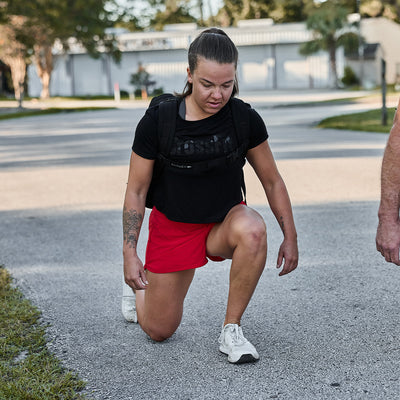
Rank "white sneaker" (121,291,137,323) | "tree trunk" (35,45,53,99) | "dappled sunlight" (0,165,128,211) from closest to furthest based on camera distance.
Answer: "white sneaker" (121,291,137,323)
"dappled sunlight" (0,165,128,211)
"tree trunk" (35,45,53,99)

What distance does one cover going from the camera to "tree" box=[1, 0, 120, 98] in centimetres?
4069

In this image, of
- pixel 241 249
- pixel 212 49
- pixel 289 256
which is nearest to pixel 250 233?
pixel 241 249

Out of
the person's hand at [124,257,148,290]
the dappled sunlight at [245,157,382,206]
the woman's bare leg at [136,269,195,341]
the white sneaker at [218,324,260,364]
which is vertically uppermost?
the person's hand at [124,257,148,290]

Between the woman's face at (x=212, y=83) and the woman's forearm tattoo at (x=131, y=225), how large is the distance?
2.06ft

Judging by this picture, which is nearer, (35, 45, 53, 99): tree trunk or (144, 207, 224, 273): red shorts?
(144, 207, 224, 273): red shorts

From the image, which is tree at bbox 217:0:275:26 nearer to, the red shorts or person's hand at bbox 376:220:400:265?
the red shorts

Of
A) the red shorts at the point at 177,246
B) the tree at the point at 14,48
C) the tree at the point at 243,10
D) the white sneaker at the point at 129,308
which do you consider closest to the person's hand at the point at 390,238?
the red shorts at the point at 177,246

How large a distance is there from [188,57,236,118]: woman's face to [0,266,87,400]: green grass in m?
1.40

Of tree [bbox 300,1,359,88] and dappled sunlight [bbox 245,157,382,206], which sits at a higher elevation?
tree [bbox 300,1,359,88]

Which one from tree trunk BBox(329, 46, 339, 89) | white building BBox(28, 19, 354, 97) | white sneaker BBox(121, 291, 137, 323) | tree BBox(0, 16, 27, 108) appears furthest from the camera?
white building BBox(28, 19, 354, 97)

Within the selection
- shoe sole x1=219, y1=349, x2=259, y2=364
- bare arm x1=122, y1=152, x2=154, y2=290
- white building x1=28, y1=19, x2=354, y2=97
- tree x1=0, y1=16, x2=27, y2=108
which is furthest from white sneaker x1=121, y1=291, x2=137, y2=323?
white building x1=28, y1=19, x2=354, y2=97

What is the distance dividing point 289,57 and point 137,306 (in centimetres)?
5702

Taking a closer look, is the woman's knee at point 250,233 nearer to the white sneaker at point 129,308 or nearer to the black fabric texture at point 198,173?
the black fabric texture at point 198,173

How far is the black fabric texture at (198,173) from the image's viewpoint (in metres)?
3.59
